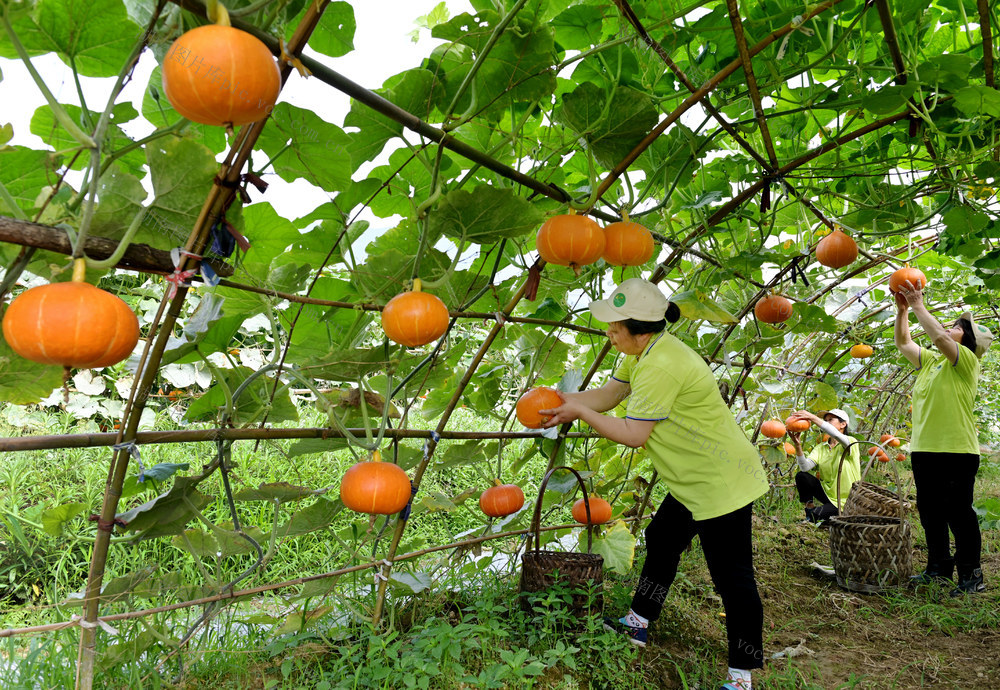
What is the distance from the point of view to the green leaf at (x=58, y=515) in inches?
55.7

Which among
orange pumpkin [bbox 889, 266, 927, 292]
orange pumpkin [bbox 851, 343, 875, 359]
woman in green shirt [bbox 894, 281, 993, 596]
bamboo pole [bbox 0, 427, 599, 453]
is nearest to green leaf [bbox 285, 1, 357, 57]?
bamboo pole [bbox 0, 427, 599, 453]

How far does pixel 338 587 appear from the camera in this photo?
100.0 inches

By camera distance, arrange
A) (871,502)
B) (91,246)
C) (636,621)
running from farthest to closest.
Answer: (871,502), (636,621), (91,246)

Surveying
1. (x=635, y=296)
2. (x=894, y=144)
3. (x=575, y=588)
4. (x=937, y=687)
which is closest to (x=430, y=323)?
(x=635, y=296)

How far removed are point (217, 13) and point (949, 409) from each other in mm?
3935

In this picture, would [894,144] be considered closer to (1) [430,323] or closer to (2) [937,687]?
(2) [937,687]

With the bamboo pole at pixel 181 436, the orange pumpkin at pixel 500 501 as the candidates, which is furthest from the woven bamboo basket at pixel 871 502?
the bamboo pole at pixel 181 436

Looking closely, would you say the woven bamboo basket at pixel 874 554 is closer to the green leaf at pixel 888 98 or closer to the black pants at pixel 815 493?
the black pants at pixel 815 493

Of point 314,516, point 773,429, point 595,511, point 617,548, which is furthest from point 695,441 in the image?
point 773,429

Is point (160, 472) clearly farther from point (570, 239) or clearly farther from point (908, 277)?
point (908, 277)

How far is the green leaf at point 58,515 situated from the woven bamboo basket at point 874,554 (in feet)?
12.2

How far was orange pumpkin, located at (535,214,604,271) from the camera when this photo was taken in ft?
5.15

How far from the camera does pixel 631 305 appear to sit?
7.11 feet

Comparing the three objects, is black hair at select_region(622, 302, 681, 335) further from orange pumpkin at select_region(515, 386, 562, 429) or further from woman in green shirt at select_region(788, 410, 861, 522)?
woman in green shirt at select_region(788, 410, 861, 522)
